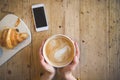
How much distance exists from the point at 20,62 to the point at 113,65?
0.39 metres

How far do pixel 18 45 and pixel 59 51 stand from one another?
173mm

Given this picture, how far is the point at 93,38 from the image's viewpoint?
96 centimetres

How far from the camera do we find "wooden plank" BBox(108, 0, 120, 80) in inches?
37.9

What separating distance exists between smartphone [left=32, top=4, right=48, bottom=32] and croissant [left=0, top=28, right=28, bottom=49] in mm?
66

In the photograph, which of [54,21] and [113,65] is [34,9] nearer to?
[54,21]

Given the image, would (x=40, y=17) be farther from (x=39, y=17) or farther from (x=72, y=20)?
(x=72, y=20)

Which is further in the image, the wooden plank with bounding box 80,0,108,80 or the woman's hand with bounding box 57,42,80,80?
the wooden plank with bounding box 80,0,108,80

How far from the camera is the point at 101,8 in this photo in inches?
37.8

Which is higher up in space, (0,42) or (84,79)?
(0,42)

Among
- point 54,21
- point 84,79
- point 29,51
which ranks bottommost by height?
point 84,79

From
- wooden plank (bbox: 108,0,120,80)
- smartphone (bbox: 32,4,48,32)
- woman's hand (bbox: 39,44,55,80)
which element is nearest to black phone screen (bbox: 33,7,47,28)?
smartphone (bbox: 32,4,48,32)

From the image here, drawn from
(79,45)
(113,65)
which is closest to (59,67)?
(79,45)

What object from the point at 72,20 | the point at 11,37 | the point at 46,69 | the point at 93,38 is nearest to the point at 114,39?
the point at 93,38

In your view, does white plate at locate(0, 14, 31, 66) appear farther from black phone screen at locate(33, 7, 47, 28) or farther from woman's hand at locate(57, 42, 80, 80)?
woman's hand at locate(57, 42, 80, 80)
